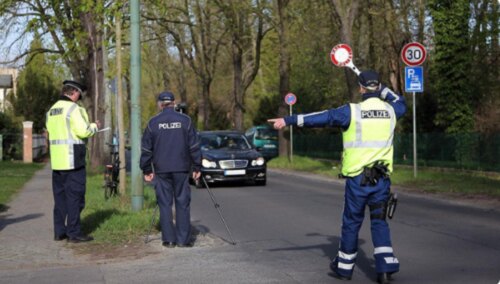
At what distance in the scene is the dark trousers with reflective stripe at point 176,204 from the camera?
9062mm

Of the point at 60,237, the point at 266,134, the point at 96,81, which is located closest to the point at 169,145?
the point at 60,237

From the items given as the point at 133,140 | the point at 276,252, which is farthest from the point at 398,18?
the point at 276,252

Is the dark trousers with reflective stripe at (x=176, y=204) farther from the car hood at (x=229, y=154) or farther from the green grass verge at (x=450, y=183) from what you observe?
the car hood at (x=229, y=154)

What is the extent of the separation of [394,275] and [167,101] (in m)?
3.68

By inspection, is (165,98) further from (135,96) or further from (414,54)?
(414,54)

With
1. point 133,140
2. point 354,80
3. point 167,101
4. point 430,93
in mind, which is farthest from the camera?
point 430,93

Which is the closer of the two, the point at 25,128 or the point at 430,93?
the point at 430,93

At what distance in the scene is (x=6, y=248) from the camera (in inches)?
363

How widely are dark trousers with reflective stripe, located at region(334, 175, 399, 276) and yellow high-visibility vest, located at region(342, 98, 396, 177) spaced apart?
0.17m

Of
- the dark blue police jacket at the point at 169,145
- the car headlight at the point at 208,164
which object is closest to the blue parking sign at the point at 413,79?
the car headlight at the point at 208,164

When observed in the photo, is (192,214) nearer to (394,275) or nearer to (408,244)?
(408,244)

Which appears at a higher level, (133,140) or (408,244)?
(133,140)

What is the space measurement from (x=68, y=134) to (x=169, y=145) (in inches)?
53.3

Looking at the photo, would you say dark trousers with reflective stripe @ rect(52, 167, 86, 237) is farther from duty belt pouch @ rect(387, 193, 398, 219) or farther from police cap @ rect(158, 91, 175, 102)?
duty belt pouch @ rect(387, 193, 398, 219)
